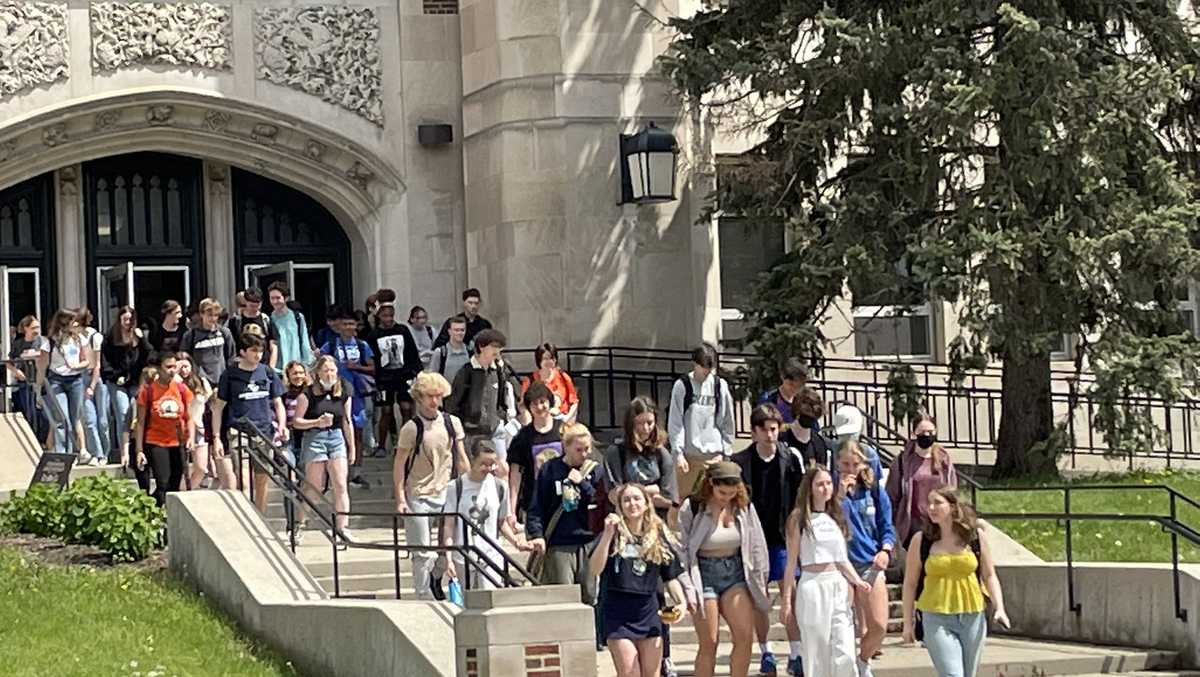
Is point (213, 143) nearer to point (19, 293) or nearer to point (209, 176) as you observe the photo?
point (209, 176)

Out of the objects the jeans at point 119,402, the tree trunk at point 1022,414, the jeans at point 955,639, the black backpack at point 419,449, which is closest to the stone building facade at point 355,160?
the jeans at point 119,402

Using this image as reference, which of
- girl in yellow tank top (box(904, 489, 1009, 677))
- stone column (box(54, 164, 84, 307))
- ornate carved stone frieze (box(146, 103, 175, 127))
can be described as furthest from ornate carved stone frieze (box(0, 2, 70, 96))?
girl in yellow tank top (box(904, 489, 1009, 677))

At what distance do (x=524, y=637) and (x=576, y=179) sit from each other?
38.8ft

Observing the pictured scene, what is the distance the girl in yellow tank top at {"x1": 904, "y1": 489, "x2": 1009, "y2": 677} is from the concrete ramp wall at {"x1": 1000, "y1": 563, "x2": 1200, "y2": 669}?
108 inches

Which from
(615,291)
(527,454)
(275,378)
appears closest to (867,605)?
(527,454)

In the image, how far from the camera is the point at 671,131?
2369 centimetres

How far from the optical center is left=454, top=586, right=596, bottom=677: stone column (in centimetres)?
1216

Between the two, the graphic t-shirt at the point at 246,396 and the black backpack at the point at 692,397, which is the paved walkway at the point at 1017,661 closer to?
the black backpack at the point at 692,397

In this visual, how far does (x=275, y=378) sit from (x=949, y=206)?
7090 millimetres

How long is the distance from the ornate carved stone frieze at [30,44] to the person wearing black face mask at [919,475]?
37.7 ft

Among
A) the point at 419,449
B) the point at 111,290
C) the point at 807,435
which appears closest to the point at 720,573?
the point at 807,435

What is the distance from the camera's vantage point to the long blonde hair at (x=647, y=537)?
12.5 metres

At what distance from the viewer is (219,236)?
24.8 metres

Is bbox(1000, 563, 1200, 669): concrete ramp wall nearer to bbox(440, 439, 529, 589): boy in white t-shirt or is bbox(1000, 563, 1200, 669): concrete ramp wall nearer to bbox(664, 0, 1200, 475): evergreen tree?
bbox(664, 0, 1200, 475): evergreen tree
